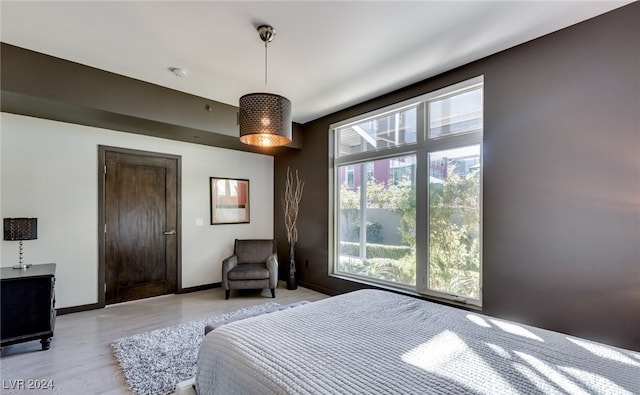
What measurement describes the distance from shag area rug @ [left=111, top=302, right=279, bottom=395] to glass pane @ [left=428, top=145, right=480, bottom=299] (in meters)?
2.62

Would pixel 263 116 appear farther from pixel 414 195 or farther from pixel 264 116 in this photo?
pixel 414 195

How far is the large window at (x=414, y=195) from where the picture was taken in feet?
9.98

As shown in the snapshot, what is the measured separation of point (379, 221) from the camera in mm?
3994

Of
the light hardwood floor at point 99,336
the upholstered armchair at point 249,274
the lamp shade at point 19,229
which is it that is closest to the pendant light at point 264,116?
the light hardwood floor at point 99,336

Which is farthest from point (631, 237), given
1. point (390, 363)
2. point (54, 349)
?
point (54, 349)

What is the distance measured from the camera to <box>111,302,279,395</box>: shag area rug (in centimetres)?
218

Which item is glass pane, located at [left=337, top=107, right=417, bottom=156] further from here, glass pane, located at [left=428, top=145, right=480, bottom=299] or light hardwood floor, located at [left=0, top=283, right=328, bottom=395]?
light hardwood floor, located at [left=0, top=283, right=328, bottom=395]

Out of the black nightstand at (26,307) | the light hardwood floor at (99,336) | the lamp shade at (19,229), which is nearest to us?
the light hardwood floor at (99,336)

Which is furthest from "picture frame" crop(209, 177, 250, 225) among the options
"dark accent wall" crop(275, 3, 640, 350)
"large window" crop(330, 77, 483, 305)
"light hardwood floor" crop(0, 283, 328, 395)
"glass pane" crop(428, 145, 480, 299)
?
"dark accent wall" crop(275, 3, 640, 350)

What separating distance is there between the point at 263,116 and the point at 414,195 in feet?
7.08

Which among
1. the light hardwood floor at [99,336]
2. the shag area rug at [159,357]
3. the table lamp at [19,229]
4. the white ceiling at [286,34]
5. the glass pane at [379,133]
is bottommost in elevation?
the light hardwood floor at [99,336]

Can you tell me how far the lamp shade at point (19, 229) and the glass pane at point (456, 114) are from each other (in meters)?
4.55

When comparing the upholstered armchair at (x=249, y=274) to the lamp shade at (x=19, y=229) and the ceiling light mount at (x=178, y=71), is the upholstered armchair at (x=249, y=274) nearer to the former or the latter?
the lamp shade at (x=19, y=229)

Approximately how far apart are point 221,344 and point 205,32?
93.7 inches
